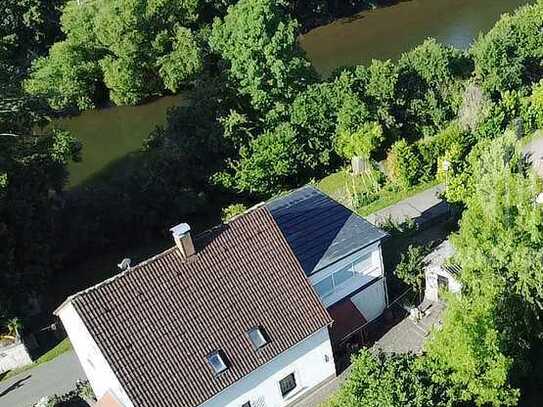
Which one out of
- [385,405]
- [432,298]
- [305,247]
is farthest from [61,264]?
[385,405]

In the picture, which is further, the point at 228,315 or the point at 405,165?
the point at 405,165

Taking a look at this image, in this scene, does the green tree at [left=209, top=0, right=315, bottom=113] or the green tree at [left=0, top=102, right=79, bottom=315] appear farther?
the green tree at [left=209, top=0, right=315, bottom=113]

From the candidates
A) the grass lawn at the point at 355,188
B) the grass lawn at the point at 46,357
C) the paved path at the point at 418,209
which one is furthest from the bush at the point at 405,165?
the grass lawn at the point at 46,357

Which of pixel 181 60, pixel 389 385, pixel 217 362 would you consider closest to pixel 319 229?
pixel 217 362

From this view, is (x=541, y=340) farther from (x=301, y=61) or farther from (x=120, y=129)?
(x=120, y=129)

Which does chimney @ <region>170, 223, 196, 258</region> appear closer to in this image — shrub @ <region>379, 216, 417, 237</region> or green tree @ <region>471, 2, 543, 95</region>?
shrub @ <region>379, 216, 417, 237</region>

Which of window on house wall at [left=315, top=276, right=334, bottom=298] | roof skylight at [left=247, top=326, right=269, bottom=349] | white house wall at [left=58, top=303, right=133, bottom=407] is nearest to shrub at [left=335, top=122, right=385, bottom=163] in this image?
window on house wall at [left=315, top=276, right=334, bottom=298]

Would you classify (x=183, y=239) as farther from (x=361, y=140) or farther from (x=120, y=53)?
(x=120, y=53)
